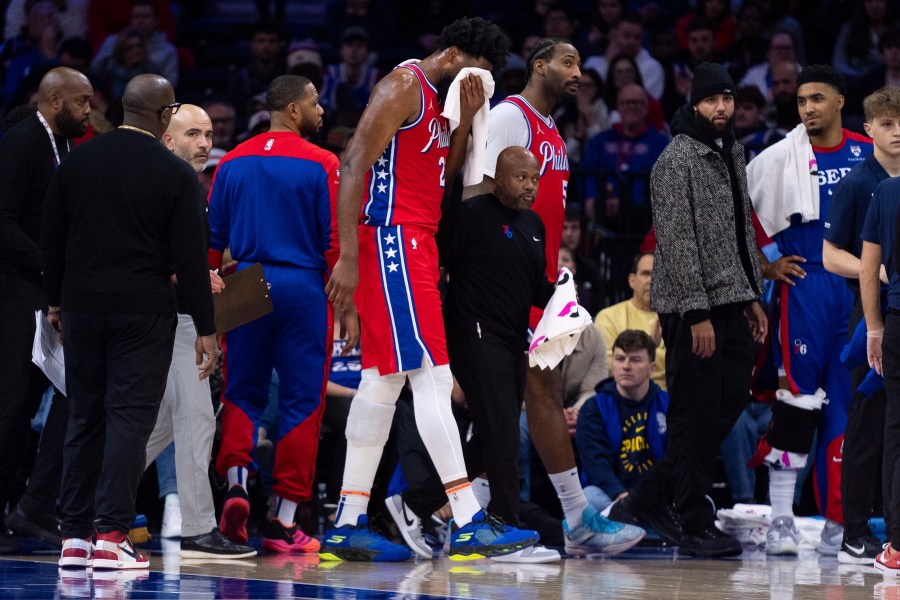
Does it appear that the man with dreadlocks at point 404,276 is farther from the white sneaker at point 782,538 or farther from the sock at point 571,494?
the white sneaker at point 782,538

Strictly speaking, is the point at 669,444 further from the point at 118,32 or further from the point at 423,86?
the point at 118,32

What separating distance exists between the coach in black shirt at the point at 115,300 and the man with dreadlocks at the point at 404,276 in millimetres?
638

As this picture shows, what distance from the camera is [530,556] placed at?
554 cm

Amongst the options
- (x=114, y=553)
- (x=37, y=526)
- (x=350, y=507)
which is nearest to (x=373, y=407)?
(x=350, y=507)

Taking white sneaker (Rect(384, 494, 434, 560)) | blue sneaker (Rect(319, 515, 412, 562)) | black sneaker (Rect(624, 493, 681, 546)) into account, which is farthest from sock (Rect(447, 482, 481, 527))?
black sneaker (Rect(624, 493, 681, 546))

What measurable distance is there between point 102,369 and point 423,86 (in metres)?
1.70

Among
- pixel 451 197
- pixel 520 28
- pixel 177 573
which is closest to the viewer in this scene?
pixel 177 573

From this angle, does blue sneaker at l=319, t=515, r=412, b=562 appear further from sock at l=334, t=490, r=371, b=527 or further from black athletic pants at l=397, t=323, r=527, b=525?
black athletic pants at l=397, t=323, r=527, b=525

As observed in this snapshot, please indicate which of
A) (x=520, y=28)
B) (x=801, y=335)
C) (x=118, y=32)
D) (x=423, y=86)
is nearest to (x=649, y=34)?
(x=520, y=28)

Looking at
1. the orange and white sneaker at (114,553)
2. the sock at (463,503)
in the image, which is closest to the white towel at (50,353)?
the orange and white sneaker at (114,553)

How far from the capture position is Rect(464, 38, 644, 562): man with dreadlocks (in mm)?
6172

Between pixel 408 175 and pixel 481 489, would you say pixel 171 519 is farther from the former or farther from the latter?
pixel 408 175

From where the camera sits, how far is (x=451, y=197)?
6.12 meters

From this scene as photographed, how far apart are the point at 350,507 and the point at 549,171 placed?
1798 mm
